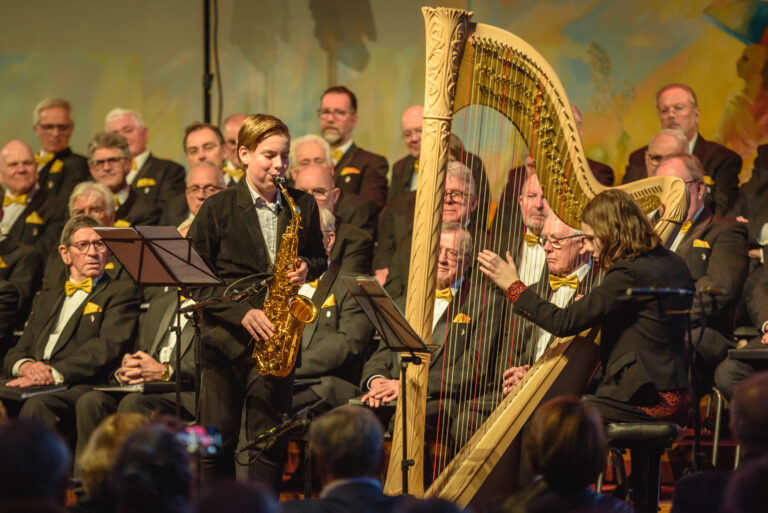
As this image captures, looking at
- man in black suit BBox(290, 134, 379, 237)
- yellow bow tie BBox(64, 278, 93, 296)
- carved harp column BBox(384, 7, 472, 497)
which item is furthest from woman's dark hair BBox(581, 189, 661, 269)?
yellow bow tie BBox(64, 278, 93, 296)

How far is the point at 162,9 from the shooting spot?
897 centimetres

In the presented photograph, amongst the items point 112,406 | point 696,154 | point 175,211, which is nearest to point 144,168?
point 175,211

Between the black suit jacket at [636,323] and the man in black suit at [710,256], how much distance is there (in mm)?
1127

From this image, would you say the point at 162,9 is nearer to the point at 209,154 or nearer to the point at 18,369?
the point at 209,154

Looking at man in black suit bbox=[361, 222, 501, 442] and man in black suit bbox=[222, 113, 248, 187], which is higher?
man in black suit bbox=[222, 113, 248, 187]

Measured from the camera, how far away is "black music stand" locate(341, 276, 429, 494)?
3541 mm

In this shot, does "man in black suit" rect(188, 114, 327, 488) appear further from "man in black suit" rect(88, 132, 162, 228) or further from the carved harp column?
"man in black suit" rect(88, 132, 162, 228)

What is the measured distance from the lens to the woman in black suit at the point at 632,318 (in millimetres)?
3889

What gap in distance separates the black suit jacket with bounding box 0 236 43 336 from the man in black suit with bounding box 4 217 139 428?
0.52 meters

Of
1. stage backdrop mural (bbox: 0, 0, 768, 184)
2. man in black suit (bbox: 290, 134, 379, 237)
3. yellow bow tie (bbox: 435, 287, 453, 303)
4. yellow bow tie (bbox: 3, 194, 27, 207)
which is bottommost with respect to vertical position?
yellow bow tie (bbox: 435, 287, 453, 303)

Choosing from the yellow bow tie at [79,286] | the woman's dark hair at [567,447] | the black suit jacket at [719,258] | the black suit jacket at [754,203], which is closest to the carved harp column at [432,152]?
the woman's dark hair at [567,447]

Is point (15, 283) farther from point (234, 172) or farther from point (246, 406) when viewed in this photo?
point (246, 406)

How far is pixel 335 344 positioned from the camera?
534 centimetres

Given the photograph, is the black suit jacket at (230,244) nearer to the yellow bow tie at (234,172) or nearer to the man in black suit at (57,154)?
the yellow bow tie at (234,172)
